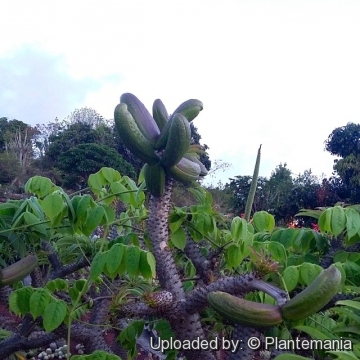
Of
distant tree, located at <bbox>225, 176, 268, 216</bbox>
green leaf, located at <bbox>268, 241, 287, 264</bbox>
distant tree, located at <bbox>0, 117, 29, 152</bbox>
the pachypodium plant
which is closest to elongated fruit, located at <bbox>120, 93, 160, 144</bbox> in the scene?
the pachypodium plant

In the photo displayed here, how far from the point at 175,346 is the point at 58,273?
3.01 feet

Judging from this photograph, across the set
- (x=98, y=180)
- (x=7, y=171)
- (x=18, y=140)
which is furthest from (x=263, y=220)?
(x=18, y=140)

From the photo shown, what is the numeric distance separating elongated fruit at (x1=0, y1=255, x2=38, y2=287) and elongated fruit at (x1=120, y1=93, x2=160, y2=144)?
58 centimetres

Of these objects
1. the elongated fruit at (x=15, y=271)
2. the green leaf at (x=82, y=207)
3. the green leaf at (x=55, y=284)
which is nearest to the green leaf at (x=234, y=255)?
the green leaf at (x=82, y=207)

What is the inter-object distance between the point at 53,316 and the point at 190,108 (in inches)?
30.5

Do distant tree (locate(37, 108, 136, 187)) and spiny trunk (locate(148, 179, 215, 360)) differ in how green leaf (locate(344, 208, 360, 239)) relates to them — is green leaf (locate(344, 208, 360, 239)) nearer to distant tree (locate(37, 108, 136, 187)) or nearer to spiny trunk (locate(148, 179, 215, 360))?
spiny trunk (locate(148, 179, 215, 360))

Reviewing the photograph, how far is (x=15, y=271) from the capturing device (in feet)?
5.11

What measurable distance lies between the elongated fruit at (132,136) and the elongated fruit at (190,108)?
13cm

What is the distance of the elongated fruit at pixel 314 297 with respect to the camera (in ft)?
3.45

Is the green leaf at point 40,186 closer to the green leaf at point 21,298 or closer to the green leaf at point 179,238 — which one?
the green leaf at point 21,298

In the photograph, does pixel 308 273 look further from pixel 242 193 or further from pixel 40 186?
pixel 242 193

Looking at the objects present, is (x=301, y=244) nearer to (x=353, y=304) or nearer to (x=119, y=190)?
(x=353, y=304)

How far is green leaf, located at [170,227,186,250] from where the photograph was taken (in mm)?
1598

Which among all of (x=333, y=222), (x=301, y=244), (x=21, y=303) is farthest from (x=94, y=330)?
(x=333, y=222)
